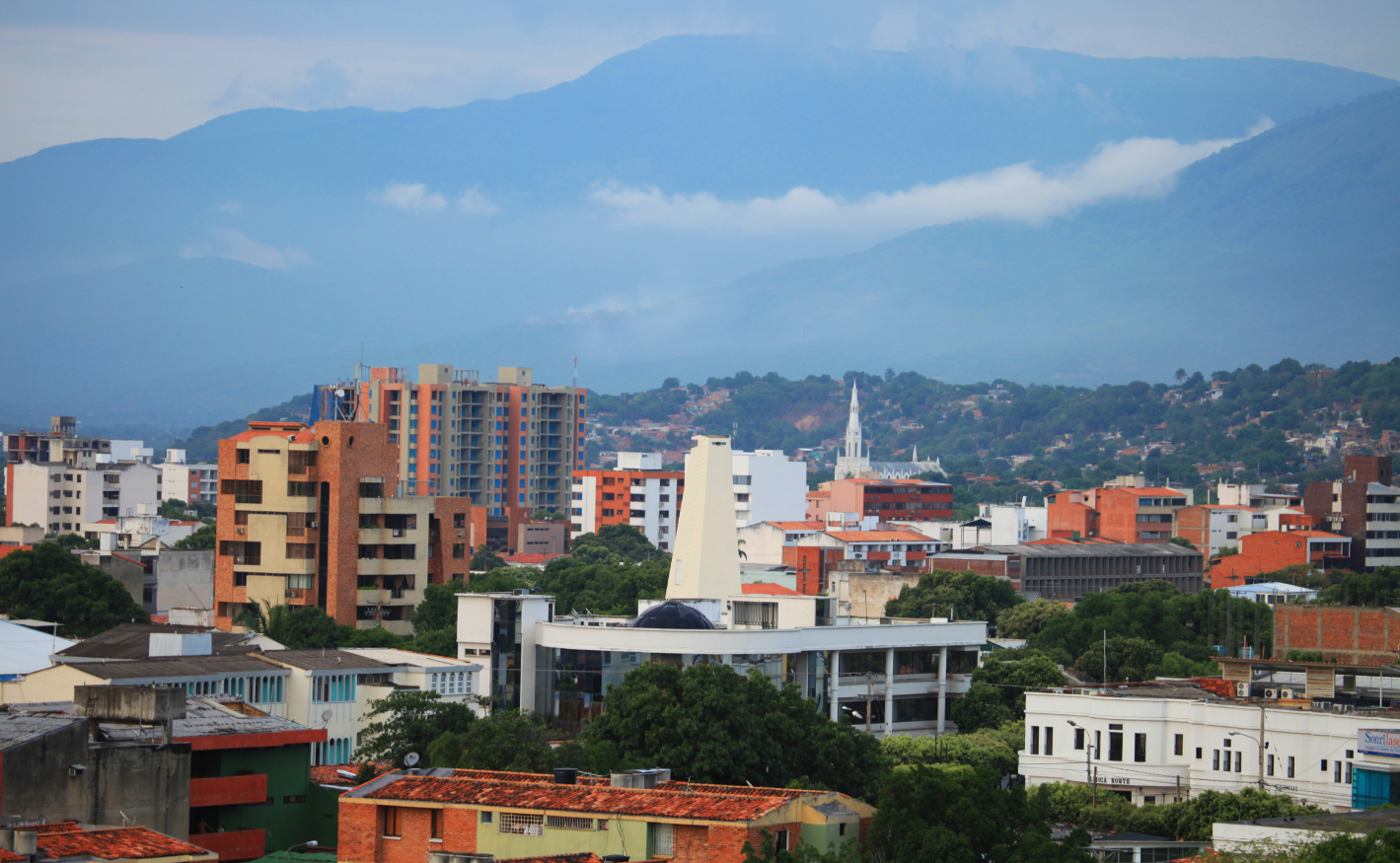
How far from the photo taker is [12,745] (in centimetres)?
3375

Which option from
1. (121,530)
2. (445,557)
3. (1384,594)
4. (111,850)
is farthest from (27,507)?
(111,850)

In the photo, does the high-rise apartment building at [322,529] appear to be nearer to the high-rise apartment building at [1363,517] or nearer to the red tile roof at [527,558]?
the red tile roof at [527,558]

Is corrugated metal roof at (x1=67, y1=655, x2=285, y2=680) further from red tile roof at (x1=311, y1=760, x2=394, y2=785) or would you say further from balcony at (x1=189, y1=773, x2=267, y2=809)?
balcony at (x1=189, y1=773, x2=267, y2=809)

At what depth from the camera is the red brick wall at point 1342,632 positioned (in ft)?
267

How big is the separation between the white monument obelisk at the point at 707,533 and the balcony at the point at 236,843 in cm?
3698

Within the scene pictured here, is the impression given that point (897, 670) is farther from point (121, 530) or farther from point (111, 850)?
point (121, 530)

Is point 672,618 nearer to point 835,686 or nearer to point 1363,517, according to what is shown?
point 835,686

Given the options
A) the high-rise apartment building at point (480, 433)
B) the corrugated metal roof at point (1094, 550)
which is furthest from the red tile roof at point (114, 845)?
the high-rise apartment building at point (480, 433)

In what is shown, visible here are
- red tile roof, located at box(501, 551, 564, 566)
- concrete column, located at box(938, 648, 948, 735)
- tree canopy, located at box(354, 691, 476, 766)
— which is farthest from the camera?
red tile roof, located at box(501, 551, 564, 566)

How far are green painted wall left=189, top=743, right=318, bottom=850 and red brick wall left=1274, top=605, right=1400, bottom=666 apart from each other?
53220 millimetres

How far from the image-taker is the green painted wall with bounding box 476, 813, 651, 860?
32.4 metres

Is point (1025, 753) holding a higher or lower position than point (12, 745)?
lower

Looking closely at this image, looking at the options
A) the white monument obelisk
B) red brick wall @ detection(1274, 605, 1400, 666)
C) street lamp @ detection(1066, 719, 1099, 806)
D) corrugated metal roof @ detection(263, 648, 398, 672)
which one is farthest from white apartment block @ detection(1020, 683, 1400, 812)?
red brick wall @ detection(1274, 605, 1400, 666)

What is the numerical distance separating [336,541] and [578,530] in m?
101
